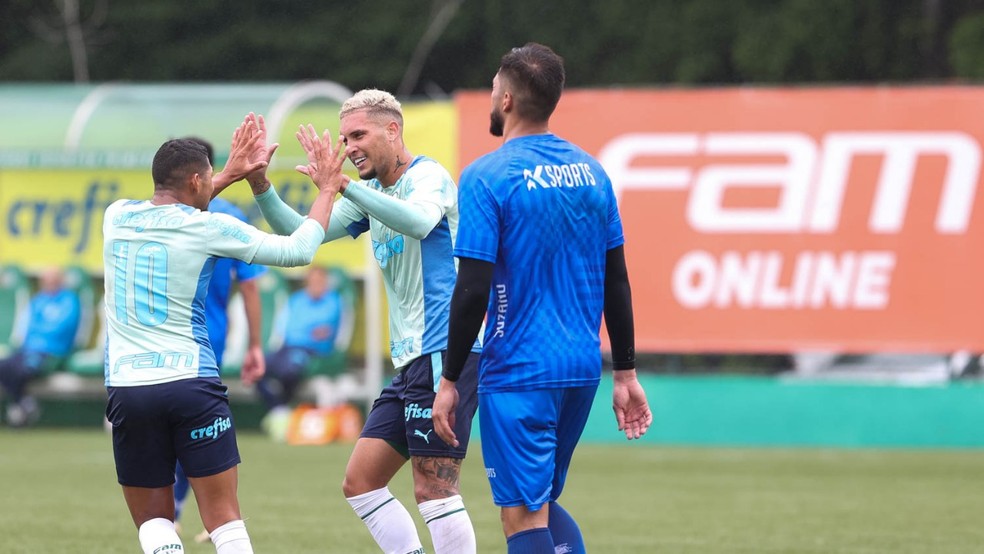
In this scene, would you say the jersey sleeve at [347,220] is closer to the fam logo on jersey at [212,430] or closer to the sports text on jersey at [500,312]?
the fam logo on jersey at [212,430]

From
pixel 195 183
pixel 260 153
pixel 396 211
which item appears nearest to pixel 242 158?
pixel 260 153

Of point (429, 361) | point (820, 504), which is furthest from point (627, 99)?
point (429, 361)

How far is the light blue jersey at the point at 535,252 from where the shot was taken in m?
5.86

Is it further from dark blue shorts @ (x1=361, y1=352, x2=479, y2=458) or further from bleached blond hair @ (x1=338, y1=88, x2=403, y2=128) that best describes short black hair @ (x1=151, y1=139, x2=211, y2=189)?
dark blue shorts @ (x1=361, y1=352, x2=479, y2=458)

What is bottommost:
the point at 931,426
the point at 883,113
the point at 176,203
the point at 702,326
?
the point at 931,426

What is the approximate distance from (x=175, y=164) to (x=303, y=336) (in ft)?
38.0

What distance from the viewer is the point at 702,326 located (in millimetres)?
16812

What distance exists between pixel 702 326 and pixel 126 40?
15.8 metres

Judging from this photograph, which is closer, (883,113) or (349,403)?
(883,113)

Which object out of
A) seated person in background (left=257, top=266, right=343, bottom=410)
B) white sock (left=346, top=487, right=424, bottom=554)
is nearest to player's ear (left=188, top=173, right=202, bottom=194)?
white sock (left=346, top=487, right=424, bottom=554)

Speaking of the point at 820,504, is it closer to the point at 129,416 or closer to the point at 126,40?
the point at 129,416

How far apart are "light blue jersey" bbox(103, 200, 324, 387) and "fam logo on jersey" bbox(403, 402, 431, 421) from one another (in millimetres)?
883

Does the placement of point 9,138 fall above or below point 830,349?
above

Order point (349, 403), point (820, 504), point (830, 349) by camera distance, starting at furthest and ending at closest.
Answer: point (349, 403) < point (830, 349) < point (820, 504)
